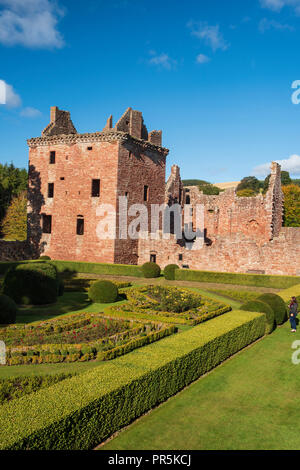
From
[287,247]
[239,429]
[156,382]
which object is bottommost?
[239,429]

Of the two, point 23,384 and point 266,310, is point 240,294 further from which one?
point 23,384

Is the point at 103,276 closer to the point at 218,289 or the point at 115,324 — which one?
the point at 218,289

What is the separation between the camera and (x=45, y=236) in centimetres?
3588

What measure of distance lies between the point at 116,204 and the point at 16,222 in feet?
72.9

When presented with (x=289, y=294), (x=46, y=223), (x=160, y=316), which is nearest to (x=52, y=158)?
(x=46, y=223)

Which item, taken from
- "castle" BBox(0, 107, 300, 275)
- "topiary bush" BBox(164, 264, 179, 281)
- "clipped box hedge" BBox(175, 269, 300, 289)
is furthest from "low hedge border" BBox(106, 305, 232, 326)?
"castle" BBox(0, 107, 300, 275)

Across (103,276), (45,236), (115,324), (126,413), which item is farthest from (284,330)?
(45,236)

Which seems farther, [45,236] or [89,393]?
[45,236]

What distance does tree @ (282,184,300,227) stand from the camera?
1948 inches

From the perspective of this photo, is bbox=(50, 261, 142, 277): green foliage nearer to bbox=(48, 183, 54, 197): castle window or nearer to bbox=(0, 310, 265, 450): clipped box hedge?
bbox=(48, 183, 54, 197): castle window

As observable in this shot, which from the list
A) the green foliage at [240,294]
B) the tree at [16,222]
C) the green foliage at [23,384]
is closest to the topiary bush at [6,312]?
the green foliage at [23,384]

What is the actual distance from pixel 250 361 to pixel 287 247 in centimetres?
1712

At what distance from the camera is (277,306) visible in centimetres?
1669
